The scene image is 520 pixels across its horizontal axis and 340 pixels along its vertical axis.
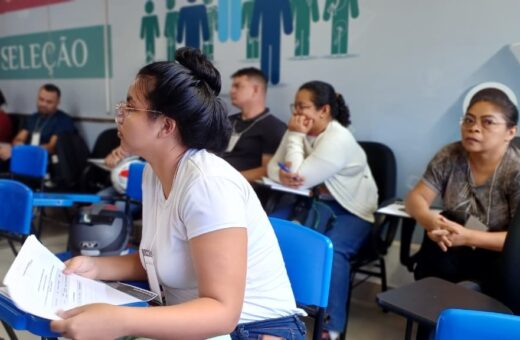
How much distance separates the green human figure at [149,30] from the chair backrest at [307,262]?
2852 mm

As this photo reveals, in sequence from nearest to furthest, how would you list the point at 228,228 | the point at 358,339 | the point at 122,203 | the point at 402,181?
the point at 228,228 < the point at 358,339 < the point at 402,181 < the point at 122,203

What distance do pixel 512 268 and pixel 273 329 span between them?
0.90m

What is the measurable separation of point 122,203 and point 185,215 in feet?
7.42

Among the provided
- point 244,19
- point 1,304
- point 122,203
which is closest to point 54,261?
point 1,304

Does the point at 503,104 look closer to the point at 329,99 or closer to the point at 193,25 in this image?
the point at 329,99

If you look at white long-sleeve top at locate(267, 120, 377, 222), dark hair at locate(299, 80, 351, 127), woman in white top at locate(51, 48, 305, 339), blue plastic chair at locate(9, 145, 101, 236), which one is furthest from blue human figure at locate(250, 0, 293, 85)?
woman in white top at locate(51, 48, 305, 339)

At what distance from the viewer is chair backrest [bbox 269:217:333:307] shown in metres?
1.22

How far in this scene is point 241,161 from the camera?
3084 mm

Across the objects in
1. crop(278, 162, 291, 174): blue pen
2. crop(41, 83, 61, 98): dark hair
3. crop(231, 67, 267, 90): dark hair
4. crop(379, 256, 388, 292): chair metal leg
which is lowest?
crop(379, 256, 388, 292): chair metal leg

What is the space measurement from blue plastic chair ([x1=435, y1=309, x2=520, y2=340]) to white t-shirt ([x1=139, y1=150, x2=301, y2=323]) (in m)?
0.40

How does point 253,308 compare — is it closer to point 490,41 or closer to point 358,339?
point 358,339

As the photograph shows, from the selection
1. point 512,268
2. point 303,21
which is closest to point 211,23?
point 303,21

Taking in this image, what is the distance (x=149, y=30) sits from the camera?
12.4ft

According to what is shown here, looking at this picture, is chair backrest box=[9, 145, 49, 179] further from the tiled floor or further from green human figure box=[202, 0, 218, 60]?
green human figure box=[202, 0, 218, 60]
